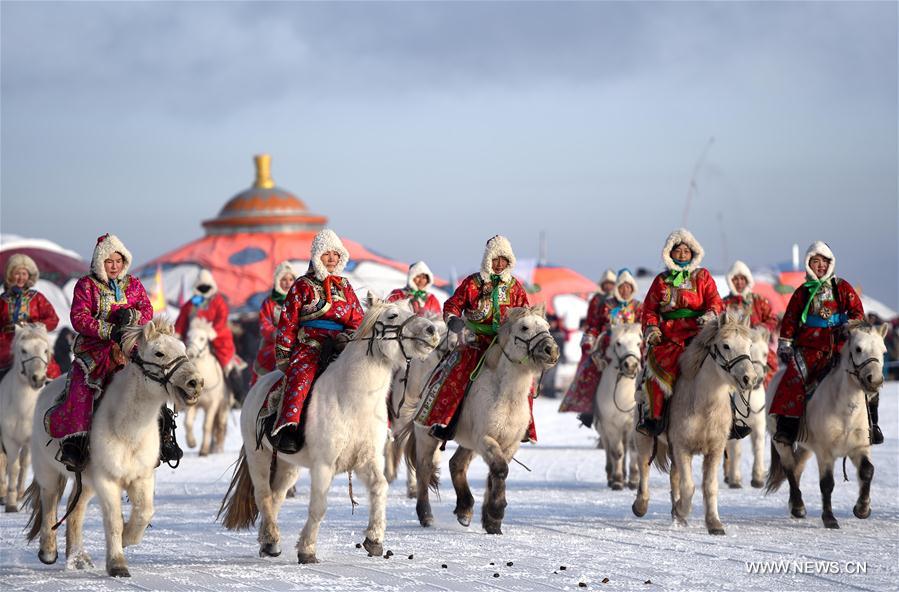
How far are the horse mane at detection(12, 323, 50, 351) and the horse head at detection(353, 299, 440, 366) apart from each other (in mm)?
4152

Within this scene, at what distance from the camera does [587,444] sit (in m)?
19.4


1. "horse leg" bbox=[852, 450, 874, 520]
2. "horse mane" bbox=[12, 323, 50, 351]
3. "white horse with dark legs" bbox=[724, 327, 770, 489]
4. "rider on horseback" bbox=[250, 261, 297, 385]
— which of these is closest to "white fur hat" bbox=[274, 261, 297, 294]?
"rider on horseback" bbox=[250, 261, 297, 385]

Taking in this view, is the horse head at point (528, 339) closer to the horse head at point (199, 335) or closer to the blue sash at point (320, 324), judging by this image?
the blue sash at point (320, 324)

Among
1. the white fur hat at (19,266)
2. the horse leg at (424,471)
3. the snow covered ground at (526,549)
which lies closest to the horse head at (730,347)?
the snow covered ground at (526,549)

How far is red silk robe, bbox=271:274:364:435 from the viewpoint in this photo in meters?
8.89

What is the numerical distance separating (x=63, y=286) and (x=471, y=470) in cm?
2527

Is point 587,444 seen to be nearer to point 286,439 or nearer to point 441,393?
point 441,393

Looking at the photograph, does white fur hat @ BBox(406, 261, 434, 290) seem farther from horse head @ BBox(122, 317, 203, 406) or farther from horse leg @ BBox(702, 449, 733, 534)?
horse head @ BBox(122, 317, 203, 406)

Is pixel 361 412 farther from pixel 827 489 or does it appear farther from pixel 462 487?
pixel 827 489

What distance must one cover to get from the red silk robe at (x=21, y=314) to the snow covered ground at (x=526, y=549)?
150 cm

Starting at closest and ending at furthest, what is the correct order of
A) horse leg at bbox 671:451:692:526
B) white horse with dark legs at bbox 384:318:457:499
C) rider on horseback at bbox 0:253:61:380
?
1. horse leg at bbox 671:451:692:526
2. white horse with dark legs at bbox 384:318:457:499
3. rider on horseback at bbox 0:253:61:380

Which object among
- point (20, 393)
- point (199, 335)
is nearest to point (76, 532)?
Result: point (20, 393)

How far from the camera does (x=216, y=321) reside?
1817 cm

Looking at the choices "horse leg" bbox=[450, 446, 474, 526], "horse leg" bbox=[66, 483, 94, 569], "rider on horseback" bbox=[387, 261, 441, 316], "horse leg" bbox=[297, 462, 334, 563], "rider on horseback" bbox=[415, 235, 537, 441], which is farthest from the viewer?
"rider on horseback" bbox=[387, 261, 441, 316]
